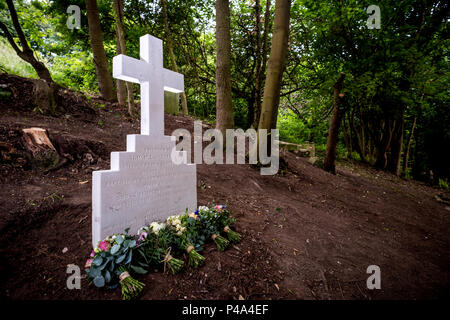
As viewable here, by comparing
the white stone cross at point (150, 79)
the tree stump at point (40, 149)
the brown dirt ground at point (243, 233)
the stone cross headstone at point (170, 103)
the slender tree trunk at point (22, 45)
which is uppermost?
the slender tree trunk at point (22, 45)

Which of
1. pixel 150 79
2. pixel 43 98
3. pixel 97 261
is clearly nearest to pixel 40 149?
pixel 150 79

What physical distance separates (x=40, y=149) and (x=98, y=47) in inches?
217

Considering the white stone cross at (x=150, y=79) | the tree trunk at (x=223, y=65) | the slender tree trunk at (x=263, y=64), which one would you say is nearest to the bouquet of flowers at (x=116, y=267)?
the white stone cross at (x=150, y=79)

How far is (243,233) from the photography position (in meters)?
2.84

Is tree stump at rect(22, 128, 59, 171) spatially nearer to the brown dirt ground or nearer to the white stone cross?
the brown dirt ground

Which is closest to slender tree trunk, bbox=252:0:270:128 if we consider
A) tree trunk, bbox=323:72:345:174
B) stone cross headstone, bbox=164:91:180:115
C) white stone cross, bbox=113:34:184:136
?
tree trunk, bbox=323:72:345:174

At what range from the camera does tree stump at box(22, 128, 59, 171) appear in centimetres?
332

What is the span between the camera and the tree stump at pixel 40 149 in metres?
3.32

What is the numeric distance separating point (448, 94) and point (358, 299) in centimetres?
1165

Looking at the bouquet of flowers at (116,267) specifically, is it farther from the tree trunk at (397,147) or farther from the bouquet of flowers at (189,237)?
the tree trunk at (397,147)

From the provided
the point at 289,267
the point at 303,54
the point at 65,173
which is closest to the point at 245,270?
the point at 289,267

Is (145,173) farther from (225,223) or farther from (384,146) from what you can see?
(384,146)

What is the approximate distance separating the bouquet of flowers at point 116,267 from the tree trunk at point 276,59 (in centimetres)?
427
